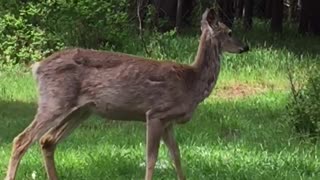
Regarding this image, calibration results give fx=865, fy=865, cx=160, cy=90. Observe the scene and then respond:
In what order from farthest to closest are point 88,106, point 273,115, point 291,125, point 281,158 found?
point 273,115 < point 291,125 < point 281,158 < point 88,106

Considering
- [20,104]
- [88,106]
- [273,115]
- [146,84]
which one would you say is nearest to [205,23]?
[146,84]

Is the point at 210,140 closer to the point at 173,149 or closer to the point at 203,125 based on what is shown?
the point at 203,125

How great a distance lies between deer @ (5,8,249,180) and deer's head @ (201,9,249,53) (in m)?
0.42

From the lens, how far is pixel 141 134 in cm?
973

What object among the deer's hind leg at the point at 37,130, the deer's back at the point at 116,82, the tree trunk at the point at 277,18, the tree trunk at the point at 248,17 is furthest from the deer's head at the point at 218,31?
the tree trunk at the point at 248,17

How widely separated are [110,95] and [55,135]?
26.7 inches

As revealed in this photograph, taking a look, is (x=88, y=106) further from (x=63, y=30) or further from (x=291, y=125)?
(x=63, y=30)

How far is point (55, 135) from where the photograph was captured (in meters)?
7.41

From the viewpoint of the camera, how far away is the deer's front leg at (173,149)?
283 inches

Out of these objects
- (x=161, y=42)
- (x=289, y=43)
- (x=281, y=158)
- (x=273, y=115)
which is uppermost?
(x=281, y=158)

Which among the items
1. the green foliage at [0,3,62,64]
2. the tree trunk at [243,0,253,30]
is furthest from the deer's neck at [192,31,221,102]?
the tree trunk at [243,0,253,30]

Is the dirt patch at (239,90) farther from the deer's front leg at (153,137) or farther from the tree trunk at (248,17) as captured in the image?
the tree trunk at (248,17)

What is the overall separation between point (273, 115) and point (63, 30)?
713 cm

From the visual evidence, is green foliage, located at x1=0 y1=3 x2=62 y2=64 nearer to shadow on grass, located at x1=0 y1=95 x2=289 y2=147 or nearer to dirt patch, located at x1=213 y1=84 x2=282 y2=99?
dirt patch, located at x1=213 y1=84 x2=282 y2=99
